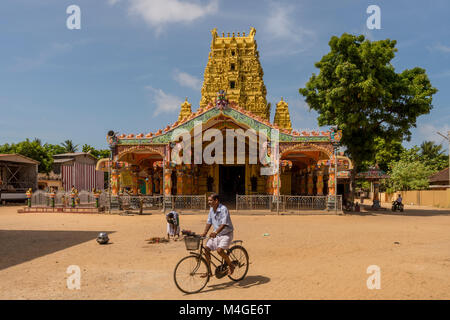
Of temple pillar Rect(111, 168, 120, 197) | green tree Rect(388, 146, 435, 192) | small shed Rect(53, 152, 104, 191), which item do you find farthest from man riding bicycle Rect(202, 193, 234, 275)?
green tree Rect(388, 146, 435, 192)

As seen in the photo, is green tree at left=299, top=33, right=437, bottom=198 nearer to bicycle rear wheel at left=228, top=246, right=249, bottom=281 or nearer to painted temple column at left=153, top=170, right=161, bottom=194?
painted temple column at left=153, top=170, right=161, bottom=194

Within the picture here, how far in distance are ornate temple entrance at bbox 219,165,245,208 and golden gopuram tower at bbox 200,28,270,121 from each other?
26.0 ft

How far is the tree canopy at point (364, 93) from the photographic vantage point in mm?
19984

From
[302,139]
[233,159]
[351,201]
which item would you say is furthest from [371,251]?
[233,159]

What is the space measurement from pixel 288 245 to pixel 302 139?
41.8 ft

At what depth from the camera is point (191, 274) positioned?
5367 mm

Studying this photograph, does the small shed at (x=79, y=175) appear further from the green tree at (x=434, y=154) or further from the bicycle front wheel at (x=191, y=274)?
the green tree at (x=434, y=154)

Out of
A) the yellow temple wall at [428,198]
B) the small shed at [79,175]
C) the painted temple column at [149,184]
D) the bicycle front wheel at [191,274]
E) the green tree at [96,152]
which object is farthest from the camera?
the green tree at [96,152]

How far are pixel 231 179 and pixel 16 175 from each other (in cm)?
2262

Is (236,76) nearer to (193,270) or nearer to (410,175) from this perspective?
(410,175)

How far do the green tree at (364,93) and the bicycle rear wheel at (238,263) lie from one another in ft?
54.7

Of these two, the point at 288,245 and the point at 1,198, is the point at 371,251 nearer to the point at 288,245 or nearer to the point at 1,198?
the point at 288,245

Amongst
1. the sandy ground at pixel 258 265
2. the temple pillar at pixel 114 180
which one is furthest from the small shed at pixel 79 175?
the sandy ground at pixel 258 265

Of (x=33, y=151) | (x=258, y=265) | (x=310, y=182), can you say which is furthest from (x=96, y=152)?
(x=258, y=265)
